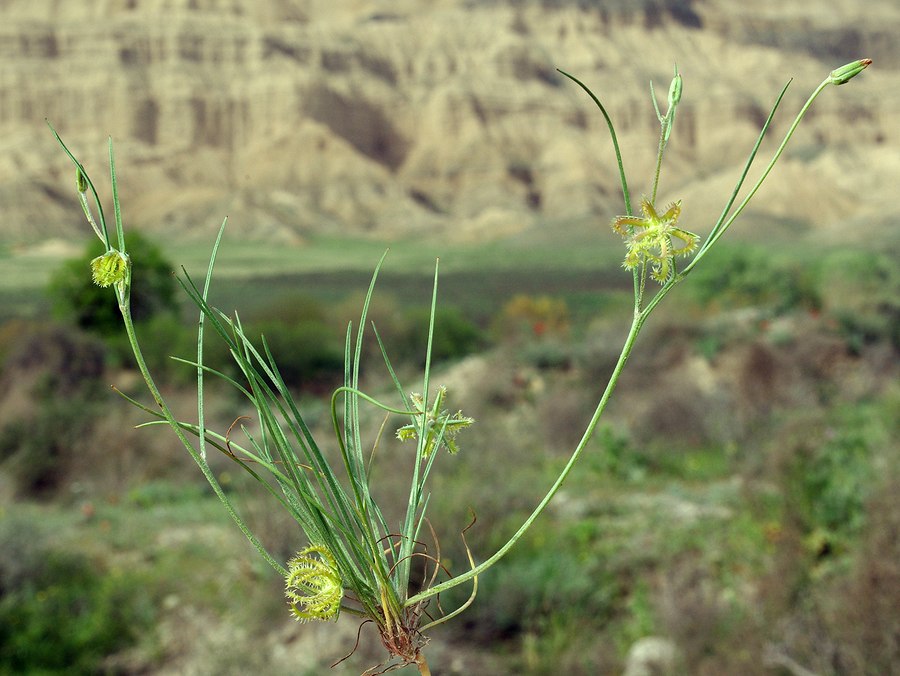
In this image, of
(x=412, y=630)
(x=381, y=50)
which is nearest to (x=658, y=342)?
(x=412, y=630)

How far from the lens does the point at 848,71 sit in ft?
1.78

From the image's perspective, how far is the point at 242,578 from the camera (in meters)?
6.26

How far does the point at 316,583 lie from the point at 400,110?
8165cm

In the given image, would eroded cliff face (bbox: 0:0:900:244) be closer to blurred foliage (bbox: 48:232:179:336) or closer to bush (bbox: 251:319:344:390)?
blurred foliage (bbox: 48:232:179:336)

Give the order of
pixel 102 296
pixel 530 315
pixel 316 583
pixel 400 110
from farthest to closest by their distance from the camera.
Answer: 1. pixel 400 110
2. pixel 530 315
3. pixel 102 296
4. pixel 316 583

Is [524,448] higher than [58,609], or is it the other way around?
[58,609]

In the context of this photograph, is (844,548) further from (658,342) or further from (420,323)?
(420,323)

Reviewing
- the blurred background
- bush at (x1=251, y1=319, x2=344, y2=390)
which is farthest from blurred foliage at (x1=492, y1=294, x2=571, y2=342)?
bush at (x1=251, y1=319, x2=344, y2=390)

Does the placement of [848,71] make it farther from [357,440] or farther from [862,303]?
[862,303]

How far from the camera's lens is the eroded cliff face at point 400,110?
64.7 meters

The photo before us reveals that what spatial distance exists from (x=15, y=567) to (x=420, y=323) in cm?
1742

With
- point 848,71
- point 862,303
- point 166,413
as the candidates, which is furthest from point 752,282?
point 166,413

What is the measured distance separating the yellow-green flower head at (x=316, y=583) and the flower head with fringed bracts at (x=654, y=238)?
10.7 inches

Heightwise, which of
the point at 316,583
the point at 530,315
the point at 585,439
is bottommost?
the point at 530,315
